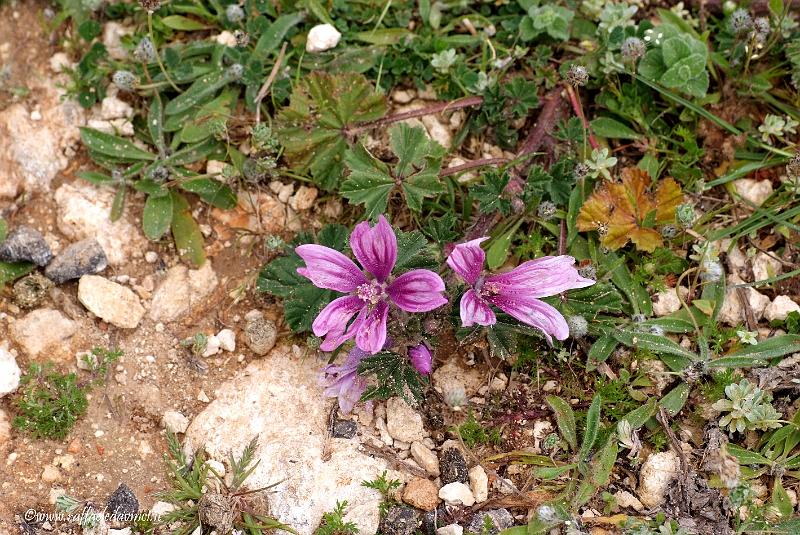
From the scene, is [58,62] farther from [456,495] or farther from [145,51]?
[456,495]

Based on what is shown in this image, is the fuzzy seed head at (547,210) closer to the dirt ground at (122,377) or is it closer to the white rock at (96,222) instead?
the dirt ground at (122,377)

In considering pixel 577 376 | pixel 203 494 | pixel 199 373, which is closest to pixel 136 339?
pixel 199 373

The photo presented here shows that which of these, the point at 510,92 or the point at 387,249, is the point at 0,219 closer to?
the point at 387,249

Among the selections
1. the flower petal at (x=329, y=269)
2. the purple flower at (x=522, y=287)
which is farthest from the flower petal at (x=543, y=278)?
the flower petal at (x=329, y=269)

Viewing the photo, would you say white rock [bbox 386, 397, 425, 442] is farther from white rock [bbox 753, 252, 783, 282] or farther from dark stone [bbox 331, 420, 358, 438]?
white rock [bbox 753, 252, 783, 282]

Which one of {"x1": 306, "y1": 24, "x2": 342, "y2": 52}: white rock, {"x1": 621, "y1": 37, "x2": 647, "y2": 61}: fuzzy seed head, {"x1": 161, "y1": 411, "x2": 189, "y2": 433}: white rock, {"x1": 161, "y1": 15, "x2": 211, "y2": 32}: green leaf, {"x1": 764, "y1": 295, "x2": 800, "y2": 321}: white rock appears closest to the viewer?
{"x1": 161, "y1": 411, "x2": 189, "y2": 433}: white rock

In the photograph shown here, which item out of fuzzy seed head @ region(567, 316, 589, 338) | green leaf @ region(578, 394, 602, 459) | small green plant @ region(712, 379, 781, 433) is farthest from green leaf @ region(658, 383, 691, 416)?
fuzzy seed head @ region(567, 316, 589, 338)
